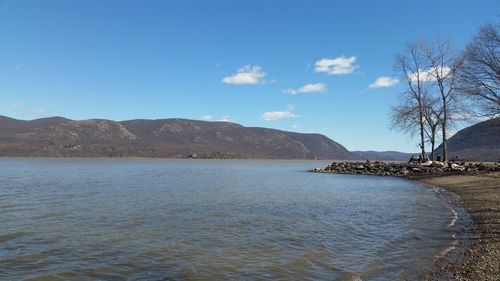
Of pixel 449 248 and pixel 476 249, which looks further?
pixel 449 248

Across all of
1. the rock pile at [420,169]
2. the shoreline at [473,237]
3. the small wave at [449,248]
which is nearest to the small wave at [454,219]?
the shoreline at [473,237]

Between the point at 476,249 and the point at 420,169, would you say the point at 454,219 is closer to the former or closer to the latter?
the point at 476,249

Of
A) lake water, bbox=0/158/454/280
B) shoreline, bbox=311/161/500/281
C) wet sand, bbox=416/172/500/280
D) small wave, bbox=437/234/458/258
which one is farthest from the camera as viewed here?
small wave, bbox=437/234/458/258

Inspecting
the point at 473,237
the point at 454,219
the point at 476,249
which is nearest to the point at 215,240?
the point at 476,249

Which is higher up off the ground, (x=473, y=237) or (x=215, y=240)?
(x=473, y=237)

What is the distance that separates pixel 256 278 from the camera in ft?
34.4

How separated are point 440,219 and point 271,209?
8654 millimetres

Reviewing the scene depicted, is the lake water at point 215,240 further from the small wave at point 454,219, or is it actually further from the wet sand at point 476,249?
the wet sand at point 476,249

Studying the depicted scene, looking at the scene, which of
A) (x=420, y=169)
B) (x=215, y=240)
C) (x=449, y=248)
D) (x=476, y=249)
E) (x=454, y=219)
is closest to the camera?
(x=476, y=249)

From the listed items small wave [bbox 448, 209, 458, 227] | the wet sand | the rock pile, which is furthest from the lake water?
the rock pile

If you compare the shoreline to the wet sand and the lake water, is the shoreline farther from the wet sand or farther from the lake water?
the lake water

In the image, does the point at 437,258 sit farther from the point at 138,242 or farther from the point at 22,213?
the point at 22,213

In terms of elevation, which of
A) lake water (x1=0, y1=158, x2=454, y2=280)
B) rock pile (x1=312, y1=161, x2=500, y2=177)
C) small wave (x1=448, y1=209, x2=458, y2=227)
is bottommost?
lake water (x1=0, y1=158, x2=454, y2=280)

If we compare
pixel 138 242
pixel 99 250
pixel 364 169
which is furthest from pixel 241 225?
pixel 364 169
